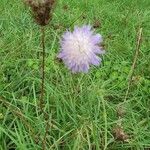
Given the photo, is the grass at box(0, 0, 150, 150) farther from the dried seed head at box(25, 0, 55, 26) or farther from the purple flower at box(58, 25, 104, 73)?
the dried seed head at box(25, 0, 55, 26)

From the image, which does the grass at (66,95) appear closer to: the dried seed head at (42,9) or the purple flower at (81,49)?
the purple flower at (81,49)

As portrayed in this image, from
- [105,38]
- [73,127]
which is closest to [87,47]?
[73,127]

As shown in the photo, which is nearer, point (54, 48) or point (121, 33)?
point (54, 48)

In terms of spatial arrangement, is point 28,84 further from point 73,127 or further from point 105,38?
point 105,38

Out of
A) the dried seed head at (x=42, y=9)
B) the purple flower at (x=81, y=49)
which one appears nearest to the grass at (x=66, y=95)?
the purple flower at (x=81, y=49)

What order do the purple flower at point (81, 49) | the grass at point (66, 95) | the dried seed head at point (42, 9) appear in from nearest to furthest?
1. the dried seed head at point (42, 9)
2. the purple flower at point (81, 49)
3. the grass at point (66, 95)

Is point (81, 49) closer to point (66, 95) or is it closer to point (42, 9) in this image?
point (42, 9)

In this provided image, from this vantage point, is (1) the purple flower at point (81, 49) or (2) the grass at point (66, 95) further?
(2) the grass at point (66, 95)
